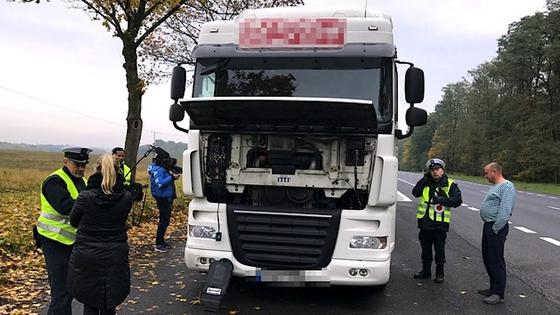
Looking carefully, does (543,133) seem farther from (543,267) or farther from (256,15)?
(256,15)

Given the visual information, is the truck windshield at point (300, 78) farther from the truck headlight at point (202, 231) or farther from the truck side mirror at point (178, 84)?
the truck headlight at point (202, 231)

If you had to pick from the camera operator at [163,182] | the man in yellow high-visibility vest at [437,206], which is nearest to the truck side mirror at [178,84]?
the camera operator at [163,182]

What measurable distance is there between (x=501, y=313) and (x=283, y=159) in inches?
115

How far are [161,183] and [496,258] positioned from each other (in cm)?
519

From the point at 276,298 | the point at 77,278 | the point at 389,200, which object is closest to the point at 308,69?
the point at 389,200

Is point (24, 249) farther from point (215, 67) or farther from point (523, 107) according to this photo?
point (523, 107)

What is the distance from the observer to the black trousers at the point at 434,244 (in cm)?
668

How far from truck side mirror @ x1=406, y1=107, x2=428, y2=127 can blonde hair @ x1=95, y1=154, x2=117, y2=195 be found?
3.33 metres

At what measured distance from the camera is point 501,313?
546 cm

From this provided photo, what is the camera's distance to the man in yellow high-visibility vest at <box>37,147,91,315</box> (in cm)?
417

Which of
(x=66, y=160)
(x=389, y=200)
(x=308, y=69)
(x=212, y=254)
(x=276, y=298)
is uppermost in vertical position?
(x=308, y=69)

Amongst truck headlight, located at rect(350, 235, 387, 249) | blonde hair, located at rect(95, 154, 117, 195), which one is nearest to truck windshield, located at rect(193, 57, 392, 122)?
truck headlight, located at rect(350, 235, 387, 249)

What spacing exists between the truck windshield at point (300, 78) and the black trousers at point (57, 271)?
2.29 metres

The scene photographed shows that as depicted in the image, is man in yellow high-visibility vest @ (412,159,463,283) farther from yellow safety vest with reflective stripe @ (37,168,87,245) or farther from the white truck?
yellow safety vest with reflective stripe @ (37,168,87,245)
